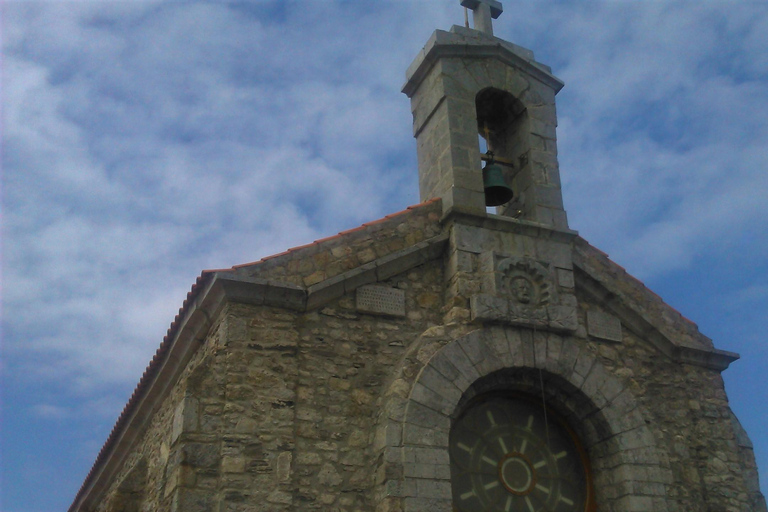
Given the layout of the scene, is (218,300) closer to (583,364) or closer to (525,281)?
(525,281)

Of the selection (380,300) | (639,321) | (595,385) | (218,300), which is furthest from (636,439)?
(218,300)

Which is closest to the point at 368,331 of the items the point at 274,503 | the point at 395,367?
the point at 395,367

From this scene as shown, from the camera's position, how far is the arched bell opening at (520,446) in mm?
7754

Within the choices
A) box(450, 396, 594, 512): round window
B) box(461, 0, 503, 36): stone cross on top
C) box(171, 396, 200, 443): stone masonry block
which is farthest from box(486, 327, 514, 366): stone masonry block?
box(461, 0, 503, 36): stone cross on top

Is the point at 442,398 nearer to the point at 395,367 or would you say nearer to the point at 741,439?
the point at 395,367

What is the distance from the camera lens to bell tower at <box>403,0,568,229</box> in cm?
896

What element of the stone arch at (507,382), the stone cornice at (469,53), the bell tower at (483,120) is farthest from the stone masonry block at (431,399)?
the stone cornice at (469,53)

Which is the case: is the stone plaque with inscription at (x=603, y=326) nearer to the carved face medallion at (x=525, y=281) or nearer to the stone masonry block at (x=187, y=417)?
the carved face medallion at (x=525, y=281)

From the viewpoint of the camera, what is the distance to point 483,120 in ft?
32.9

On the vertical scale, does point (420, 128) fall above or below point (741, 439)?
above

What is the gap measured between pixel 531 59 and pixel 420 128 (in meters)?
1.66

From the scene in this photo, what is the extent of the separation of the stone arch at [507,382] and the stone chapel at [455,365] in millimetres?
20

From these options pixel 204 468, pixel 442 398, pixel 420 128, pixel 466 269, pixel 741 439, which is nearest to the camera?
pixel 204 468

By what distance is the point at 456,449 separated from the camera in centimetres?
781
